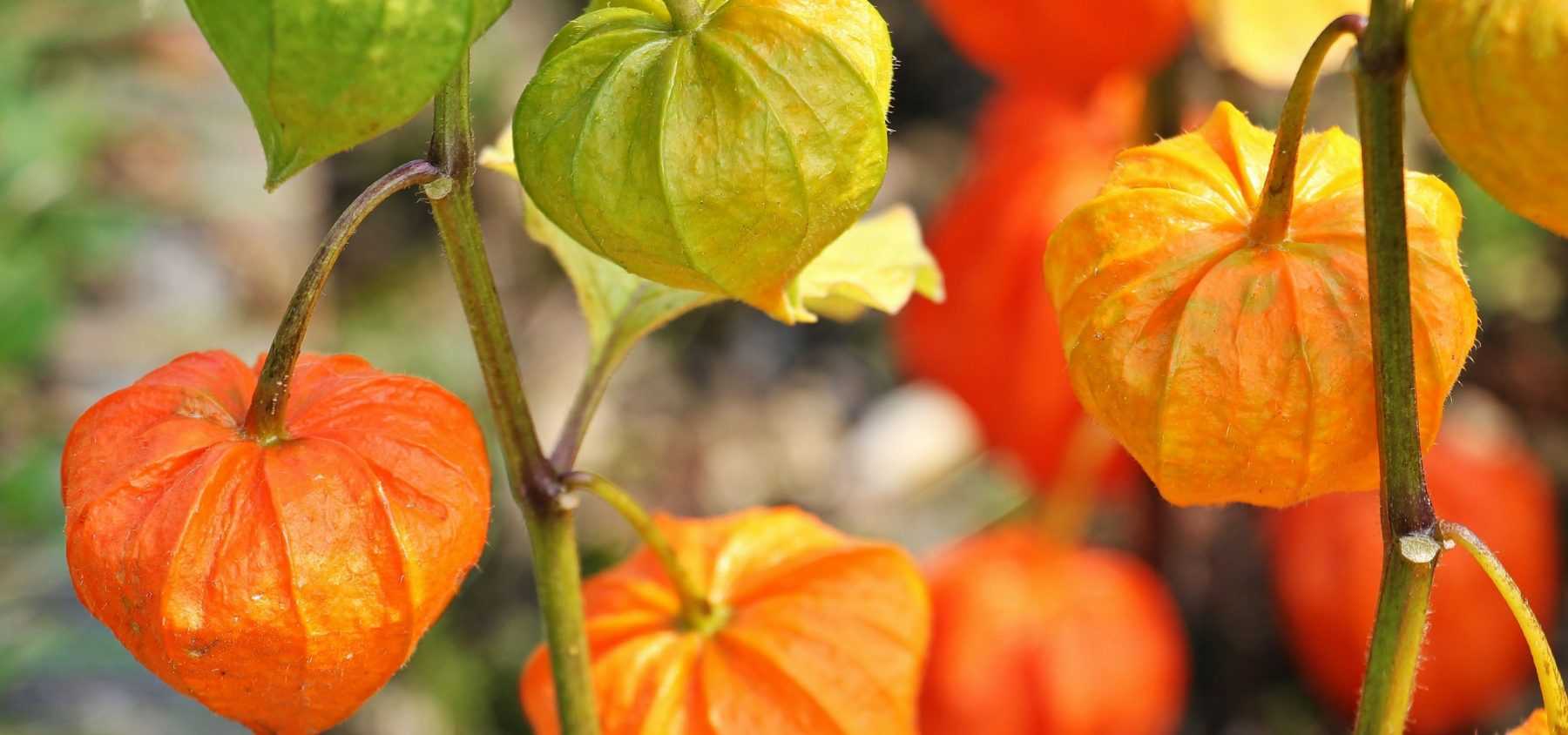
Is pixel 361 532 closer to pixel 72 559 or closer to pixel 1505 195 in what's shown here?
pixel 72 559

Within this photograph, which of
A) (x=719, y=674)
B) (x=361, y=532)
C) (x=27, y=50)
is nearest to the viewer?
(x=361, y=532)

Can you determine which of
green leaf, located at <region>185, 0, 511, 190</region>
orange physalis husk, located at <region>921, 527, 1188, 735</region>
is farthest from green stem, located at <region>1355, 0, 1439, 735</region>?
orange physalis husk, located at <region>921, 527, 1188, 735</region>

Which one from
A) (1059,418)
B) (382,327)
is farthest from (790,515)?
(382,327)

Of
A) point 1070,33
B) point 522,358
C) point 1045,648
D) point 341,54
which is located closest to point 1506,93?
point 341,54

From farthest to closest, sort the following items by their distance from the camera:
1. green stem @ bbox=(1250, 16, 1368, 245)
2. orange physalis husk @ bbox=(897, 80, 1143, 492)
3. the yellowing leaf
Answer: orange physalis husk @ bbox=(897, 80, 1143, 492) < the yellowing leaf < green stem @ bbox=(1250, 16, 1368, 245)

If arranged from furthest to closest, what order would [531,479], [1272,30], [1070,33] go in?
[1070,33] → [1272,30] → [531,479]

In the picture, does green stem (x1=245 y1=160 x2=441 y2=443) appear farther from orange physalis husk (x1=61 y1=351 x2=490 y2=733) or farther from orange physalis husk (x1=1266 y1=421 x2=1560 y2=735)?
orange physalis husk (x1=1266 y1=421 x2=1560 y2=735)

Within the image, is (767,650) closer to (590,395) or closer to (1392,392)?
(590,395)
